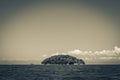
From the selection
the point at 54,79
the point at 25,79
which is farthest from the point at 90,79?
the point at 25,79

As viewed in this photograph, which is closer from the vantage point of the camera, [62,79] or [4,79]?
[4,79]

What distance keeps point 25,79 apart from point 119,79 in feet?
→ 136

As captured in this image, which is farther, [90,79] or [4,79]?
[90,79]

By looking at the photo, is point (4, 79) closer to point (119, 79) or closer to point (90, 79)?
point (90, 79)

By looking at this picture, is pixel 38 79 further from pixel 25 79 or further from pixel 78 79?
pixel 78 79

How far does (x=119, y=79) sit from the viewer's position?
155750 millimetres

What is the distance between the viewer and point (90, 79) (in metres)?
158

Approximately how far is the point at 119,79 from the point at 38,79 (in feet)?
117

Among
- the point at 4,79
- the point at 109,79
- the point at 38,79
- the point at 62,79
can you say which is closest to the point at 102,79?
the point at 109,79

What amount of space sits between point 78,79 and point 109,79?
46.1 ft

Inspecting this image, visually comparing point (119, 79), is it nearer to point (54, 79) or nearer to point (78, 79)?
point (78, 79)

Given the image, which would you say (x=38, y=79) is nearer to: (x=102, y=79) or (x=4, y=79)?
(x=4, y=79)

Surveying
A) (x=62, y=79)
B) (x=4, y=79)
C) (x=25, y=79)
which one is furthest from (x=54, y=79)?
(x=4, y=79)

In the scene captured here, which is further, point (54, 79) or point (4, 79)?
point (54, 79)
